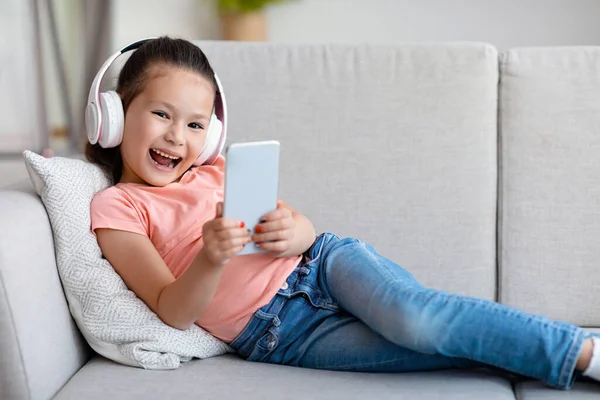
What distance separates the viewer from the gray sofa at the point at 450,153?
5.45 ft

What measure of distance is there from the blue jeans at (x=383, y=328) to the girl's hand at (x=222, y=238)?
9.4 inches

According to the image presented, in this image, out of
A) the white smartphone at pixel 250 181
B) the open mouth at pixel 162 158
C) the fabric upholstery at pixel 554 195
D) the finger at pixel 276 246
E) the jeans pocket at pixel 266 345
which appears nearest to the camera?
the white smartphone at pixel 250 181

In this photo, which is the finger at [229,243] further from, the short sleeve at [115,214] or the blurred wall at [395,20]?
the blurred wall at [395,20]

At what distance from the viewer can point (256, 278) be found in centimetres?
142

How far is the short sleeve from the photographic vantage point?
4.54 ft

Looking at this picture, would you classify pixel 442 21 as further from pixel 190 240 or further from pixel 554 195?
pixel 190 240

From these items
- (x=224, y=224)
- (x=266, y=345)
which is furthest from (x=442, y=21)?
(x=224, y=224)

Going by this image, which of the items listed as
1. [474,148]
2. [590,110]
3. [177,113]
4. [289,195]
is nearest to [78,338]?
[177,113]

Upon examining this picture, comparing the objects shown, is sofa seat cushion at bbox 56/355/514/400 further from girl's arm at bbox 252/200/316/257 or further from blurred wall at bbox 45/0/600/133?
blurred wall at bbox 45/0/600/133

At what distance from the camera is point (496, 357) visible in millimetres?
1221

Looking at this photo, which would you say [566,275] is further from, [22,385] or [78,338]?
[22,385]

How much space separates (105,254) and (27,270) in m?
0.19

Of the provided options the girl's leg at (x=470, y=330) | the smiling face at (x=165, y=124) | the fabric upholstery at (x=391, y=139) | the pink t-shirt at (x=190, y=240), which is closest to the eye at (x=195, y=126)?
the smiling face at (x=165, y=124)

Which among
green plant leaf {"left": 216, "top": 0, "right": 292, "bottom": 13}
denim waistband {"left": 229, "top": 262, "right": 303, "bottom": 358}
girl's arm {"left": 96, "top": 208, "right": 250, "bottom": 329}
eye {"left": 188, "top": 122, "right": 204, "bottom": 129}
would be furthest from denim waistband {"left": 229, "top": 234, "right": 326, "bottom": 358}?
green plant leaf {"left": 216, "top": 0, "right": 292, "bottom": 13}
